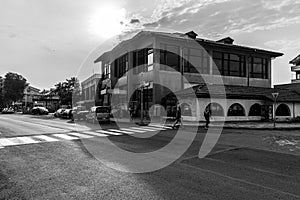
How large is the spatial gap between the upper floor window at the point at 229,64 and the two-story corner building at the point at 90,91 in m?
21.2

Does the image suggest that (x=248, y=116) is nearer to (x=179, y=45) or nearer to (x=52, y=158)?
(x=179, y=45)

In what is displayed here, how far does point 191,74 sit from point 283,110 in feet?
35.8

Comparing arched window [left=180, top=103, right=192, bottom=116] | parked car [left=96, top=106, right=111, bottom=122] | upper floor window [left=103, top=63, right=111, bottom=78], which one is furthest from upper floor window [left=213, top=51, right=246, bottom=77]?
upper floor window [left=103, top=63, right=111, bottom=78]

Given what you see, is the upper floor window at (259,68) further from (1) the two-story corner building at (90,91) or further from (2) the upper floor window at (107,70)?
(1) the two-story corner building at (90,91)

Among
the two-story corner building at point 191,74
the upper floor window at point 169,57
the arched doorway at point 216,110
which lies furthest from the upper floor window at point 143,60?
the arched doorway at point 216,110

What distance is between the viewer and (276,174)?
21.9 feet

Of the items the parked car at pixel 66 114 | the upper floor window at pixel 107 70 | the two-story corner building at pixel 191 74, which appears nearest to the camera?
the two-story corner building at pixel 191 74

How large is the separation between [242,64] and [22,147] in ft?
105

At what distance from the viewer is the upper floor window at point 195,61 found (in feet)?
107

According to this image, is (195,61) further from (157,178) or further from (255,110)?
(157,178)

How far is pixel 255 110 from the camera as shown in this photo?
2988cm

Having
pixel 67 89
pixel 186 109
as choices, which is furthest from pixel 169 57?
pixel 67 89

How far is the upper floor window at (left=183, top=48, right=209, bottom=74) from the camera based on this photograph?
32.7 m

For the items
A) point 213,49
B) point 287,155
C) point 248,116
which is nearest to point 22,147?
point 287,155
